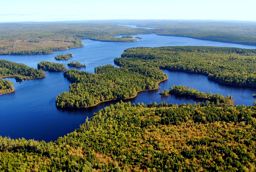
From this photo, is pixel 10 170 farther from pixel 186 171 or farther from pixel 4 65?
pixel 4 65

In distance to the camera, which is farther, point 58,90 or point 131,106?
point 58,90

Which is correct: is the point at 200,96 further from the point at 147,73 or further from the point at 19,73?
the point at 19,73

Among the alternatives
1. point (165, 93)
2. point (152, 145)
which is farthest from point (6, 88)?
point (152, 145)

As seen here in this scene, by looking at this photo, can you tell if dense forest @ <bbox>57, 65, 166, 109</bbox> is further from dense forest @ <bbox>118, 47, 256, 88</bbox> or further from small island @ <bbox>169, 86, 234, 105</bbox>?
dense forest @ <bbox>118, 47, 256, 88</bbox>

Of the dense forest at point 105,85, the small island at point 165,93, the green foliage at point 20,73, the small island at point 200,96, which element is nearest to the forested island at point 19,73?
the green foliage at point 20,73

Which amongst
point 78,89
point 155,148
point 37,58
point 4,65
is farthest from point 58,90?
point 37,58

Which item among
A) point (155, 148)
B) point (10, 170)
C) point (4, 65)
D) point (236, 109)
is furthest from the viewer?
point (4, 65)
